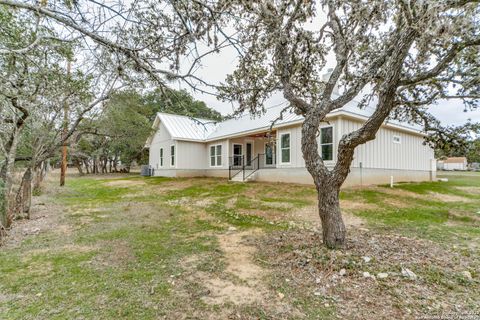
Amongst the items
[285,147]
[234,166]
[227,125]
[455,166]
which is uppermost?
[227,125]

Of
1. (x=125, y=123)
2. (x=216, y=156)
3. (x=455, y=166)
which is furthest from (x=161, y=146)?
(x=455, y=166)

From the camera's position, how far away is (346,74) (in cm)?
495

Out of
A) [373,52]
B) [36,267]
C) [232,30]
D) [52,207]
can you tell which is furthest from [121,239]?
[373,52]

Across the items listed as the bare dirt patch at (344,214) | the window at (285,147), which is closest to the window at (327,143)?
the window at (285,147)

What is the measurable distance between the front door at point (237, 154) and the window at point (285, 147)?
16.2 feet

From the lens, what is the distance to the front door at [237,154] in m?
17.8

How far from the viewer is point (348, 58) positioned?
176 inches

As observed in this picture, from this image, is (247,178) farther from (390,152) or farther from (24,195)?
(24,195)

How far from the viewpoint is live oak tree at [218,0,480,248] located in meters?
3.12

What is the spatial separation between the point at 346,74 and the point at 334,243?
3.23m

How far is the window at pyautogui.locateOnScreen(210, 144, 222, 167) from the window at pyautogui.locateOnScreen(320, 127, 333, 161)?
326 inches

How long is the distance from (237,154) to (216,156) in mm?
1598

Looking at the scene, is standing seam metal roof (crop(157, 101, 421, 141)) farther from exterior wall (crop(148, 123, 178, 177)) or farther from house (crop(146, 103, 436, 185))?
exterior wall (crop(148, 123, 178, 177))

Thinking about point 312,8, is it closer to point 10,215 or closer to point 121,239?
point 121,239
